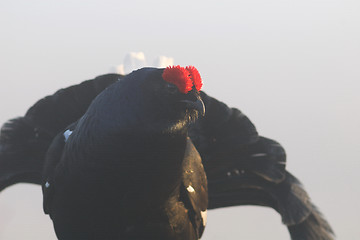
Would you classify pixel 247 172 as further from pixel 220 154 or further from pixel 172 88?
pixel 172 88

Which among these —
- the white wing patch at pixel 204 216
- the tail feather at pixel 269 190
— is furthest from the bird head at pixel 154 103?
the tail feather at pixel 269 190

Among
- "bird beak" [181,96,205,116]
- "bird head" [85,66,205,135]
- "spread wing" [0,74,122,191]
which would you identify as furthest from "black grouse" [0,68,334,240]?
"bird beak" [181,96,205,116]

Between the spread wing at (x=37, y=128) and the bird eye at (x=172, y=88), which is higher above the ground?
the bird eye at (x=172, y=88)

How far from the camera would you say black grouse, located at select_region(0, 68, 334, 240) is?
494 centimetres

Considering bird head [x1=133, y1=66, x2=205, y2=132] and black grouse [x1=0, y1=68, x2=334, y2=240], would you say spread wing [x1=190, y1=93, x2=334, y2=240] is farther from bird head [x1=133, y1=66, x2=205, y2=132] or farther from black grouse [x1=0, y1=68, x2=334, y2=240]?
bird head [x1=133, y1=66, x2=205, y2=132]

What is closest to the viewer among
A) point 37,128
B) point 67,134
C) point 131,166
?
point 131,166

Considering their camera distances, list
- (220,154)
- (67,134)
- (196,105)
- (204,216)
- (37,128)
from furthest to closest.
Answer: (220,154) < (37,128) < (204,216) < (67,134) < (196,105)

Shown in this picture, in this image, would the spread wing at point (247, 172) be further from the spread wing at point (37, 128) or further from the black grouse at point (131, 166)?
the spread wing at point (37, 128)

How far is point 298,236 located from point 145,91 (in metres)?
2.91

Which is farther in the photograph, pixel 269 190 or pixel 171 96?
pixel 269 190

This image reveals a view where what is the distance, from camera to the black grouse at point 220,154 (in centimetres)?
494

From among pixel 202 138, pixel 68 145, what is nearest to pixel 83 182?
pixel 68 145

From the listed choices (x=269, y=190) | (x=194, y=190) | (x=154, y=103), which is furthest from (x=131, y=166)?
(x=269, y=190)

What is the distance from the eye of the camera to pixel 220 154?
5145mm
